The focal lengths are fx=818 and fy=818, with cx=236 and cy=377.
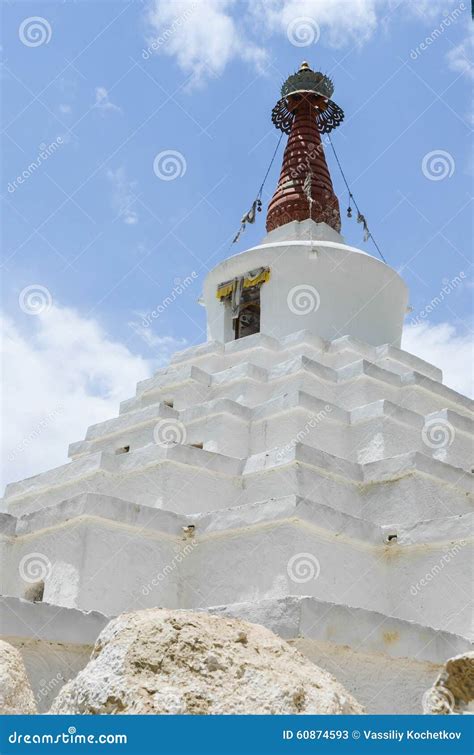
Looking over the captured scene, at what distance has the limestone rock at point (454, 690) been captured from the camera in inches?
172

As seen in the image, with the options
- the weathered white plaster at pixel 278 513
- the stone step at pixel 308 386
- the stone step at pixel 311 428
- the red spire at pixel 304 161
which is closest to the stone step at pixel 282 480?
the weathered white plaster at pixel 278 513

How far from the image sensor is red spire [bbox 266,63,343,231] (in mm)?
19266

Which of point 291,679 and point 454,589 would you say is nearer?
point 291,679

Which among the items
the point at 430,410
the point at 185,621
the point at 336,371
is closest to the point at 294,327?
the point at 336,371

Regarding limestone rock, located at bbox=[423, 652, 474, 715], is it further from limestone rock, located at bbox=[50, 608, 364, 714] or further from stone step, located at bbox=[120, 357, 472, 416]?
stone step, located at bbox=[120, 357, 472, 416]

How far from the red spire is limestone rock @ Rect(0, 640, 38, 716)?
1537cm

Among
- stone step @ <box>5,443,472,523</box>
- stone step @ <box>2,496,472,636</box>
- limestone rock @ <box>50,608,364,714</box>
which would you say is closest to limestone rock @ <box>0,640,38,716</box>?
limestone rock @ <box>50,608,364,714</box>

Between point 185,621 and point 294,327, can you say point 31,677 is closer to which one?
point 185,621

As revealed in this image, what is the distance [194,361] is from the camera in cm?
1692

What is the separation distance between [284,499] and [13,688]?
21.1ft

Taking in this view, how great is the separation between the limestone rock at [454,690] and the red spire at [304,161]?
15.3 meters
